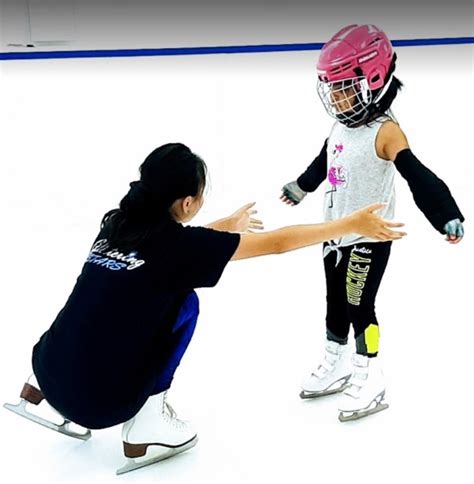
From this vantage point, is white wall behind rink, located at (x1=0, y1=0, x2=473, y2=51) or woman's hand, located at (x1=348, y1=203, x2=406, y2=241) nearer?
woman's hand, located at (x1=348, y1=203, x2=406, y2=241)

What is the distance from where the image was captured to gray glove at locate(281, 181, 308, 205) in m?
1.58

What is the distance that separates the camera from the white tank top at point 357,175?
135 cm

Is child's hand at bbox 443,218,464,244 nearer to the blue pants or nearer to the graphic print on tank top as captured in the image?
the graphic print on tank top

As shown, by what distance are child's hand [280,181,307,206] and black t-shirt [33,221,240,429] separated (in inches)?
16.3

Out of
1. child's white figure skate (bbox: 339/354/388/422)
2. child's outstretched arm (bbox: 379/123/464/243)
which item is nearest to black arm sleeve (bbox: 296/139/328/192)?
child's outstretched arm (bbox: 379/123/464/243)

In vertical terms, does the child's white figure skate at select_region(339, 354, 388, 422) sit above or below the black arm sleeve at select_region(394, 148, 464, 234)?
below

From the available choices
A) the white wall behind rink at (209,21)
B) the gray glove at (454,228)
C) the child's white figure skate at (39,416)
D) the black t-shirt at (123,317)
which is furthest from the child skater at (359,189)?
the white wall behind rink at (209,21)

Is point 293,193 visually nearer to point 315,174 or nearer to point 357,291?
point 315,174

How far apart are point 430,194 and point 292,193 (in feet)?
1.28

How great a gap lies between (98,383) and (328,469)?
15.0 inches

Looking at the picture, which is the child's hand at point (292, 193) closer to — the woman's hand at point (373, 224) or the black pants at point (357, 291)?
the black pants at point (357, 291)

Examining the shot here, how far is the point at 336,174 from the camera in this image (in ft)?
4.62

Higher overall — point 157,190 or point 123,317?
point 157,190

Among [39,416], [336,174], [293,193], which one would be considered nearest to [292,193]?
[293,193]
